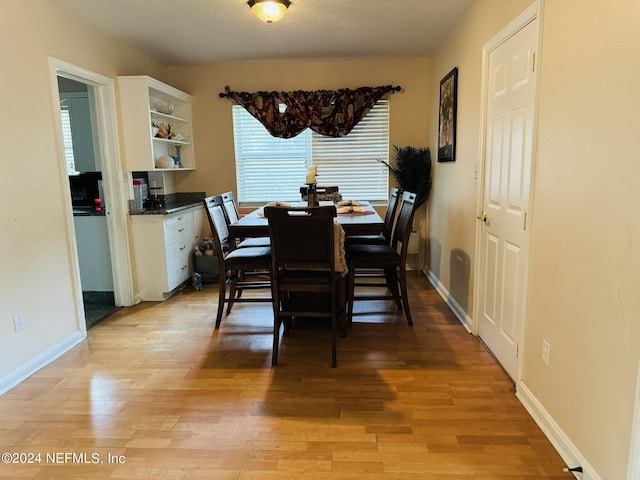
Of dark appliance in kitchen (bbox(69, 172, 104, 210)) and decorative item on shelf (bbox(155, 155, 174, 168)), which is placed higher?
decorative item on shelf (bbox(155, 155, 174, 168))

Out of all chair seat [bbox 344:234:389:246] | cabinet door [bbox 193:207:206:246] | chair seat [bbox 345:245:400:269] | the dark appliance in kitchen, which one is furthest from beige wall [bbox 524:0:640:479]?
the dark appliance in kitchen

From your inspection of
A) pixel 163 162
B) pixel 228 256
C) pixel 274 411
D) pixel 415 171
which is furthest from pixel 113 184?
pixel 415 171

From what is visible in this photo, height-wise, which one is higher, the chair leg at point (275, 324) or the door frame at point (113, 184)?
the door frame at point (113, 184)

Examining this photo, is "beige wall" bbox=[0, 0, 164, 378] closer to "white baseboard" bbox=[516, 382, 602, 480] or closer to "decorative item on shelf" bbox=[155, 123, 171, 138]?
"decorative item on shelf" bbox=[155, 123, 171, 138]

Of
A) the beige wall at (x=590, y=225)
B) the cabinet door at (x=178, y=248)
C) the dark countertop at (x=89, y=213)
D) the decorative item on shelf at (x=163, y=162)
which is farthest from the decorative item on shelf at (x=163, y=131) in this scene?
the beige wall at (x=590, y=225)

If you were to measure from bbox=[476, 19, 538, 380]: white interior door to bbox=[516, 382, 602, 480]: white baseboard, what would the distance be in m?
0.22

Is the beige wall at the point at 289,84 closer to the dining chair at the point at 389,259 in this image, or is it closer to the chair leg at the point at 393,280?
the dining chair at the point at 389,259

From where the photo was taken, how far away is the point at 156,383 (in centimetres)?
251

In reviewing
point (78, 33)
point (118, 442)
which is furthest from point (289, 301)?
point (78, 33)

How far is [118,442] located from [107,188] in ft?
8.18

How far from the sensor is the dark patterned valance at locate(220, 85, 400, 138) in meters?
4.80

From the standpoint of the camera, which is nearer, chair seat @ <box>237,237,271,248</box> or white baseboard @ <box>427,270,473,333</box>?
white baseboard @ <box>427,270,473,333</box>

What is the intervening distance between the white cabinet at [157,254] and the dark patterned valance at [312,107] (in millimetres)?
1595

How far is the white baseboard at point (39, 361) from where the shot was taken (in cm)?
249
